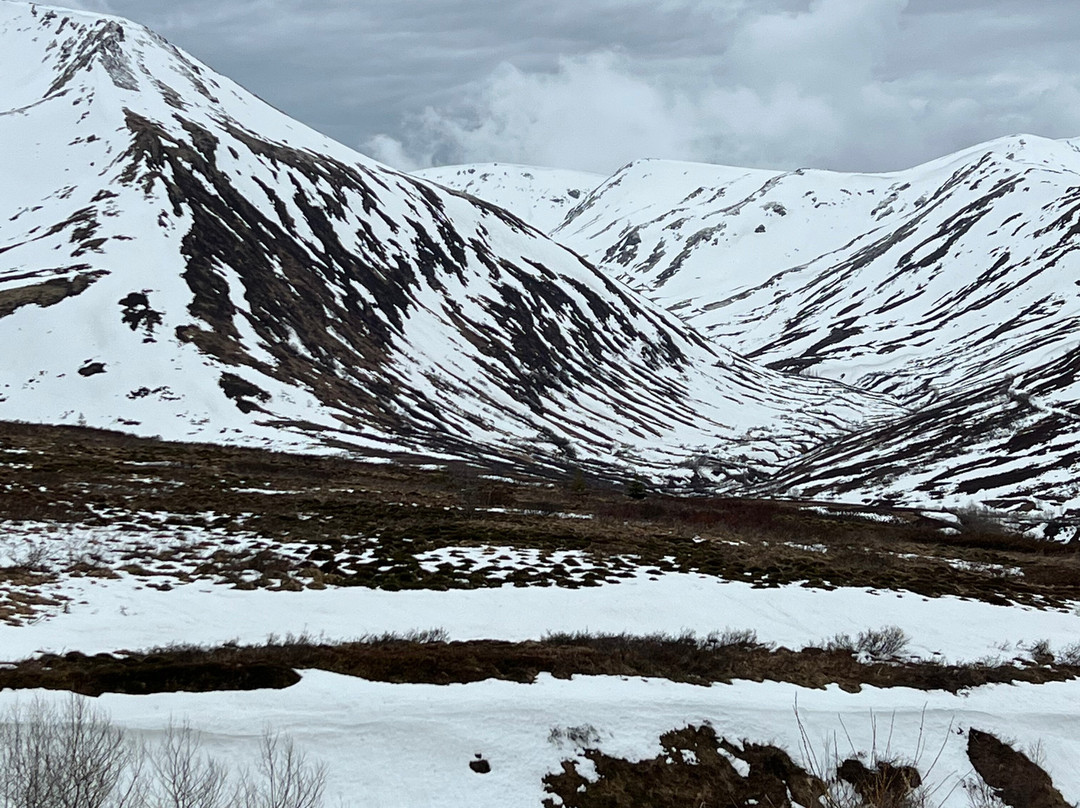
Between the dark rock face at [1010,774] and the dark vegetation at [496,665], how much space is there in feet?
7.22

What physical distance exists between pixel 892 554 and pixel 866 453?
2932 inches

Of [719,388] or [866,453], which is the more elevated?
[719,388]

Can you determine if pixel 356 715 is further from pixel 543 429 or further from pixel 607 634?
pixel 543 429

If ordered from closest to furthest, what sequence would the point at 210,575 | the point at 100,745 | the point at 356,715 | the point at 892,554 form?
1. the point at 100,745
2. the point at 356,715
3. the point at 210,575
4. the point at 892,554

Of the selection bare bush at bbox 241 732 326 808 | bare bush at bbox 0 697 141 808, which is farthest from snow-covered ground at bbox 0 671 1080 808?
bare bush at bbox 0 697 141 808

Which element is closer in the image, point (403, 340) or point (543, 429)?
point (543, 429)

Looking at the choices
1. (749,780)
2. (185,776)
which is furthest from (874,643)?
(185,776)

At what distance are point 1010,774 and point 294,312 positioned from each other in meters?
105

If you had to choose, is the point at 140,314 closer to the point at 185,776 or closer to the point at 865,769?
the point at 185,776

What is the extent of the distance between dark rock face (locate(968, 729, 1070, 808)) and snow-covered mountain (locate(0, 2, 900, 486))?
58.2m

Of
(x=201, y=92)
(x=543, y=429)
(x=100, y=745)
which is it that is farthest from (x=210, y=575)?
(x=201, y=92)

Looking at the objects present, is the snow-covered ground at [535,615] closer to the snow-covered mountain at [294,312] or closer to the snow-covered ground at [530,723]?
the snow-covered ground at [530,723]

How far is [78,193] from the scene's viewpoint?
11512cm

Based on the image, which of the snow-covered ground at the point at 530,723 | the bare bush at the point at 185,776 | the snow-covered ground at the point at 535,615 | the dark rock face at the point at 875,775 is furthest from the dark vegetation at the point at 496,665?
the dark rock face at the point at 875,775
